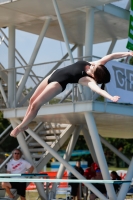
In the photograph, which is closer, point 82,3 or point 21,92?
point 82,3

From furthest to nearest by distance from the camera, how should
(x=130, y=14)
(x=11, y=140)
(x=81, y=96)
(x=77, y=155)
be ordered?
(x=77, y=155)
(x=11, y=140)
(x=130, y=14)
(x=81, y=96)

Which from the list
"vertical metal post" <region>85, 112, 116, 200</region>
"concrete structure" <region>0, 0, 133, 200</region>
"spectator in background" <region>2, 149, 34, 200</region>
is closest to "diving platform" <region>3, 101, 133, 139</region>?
"concrete structure" <region>0, 0, 133, 200</region>

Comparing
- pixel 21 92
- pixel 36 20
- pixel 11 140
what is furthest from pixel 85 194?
pixel 11 140

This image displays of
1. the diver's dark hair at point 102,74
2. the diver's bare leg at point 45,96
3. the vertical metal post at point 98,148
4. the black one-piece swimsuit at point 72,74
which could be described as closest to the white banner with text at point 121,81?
the vertical metal post at point 98,148

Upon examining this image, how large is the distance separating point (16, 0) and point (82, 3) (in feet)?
6.22

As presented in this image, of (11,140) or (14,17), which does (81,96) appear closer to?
(14,17)

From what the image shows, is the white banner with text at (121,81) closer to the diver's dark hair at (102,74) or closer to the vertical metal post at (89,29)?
the vertical metal post at (89,29)

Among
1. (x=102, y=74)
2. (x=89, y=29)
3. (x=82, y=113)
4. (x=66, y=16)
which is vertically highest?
(x=66, y=16)

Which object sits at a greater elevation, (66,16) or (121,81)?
(66,16)

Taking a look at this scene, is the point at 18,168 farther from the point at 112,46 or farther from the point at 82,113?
the point at 112,46

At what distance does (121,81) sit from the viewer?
16438 millimetres

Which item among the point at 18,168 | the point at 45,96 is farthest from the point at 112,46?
the point at 45,96

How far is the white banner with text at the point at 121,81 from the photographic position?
16109mm

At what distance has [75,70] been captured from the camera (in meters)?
8.28
